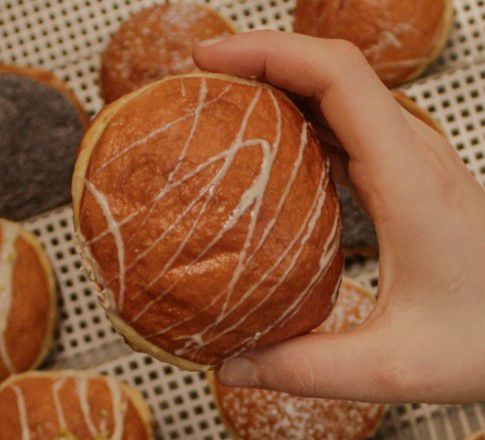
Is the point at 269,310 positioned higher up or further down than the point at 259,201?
further down

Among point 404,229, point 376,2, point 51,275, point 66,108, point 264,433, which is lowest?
point 264,433

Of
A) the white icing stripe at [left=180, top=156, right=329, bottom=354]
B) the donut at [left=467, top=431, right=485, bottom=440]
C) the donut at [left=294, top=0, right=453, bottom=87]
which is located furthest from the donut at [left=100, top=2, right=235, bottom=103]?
the donut at [left=467, top=431, right=485, bottom=440]

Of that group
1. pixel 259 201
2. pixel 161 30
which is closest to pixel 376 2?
pixel 161 30

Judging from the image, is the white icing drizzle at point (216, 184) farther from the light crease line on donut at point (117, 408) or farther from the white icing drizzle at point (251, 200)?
the light crease line on donut at point (117, 408)

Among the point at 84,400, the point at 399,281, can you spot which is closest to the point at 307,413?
the point at 84,400

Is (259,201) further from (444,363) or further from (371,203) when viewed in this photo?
(444,363)

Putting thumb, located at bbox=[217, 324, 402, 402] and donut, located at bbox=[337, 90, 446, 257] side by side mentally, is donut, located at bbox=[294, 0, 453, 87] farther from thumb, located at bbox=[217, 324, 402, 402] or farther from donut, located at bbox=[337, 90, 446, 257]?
thumb, located at bbox=[217, 324, 402, 402]

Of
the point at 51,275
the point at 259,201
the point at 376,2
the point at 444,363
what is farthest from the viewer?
the point at 51,275
